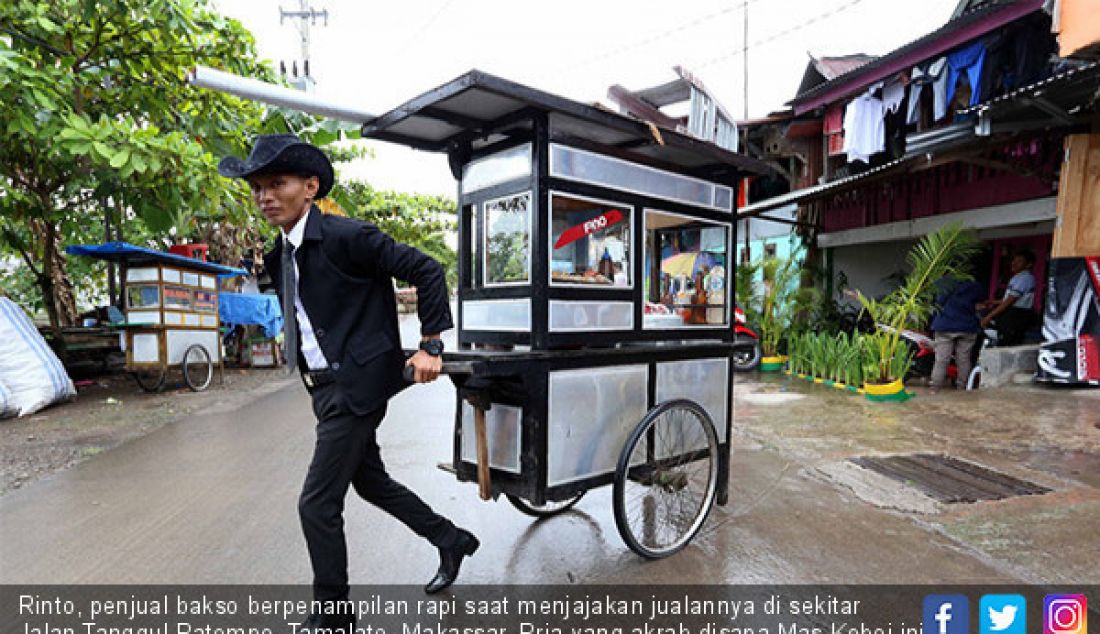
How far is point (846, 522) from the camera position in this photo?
3.52 m

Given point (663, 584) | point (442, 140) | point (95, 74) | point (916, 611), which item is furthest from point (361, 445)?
point (95, 74)

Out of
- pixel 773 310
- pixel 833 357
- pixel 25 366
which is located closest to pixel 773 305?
pixel 773 310

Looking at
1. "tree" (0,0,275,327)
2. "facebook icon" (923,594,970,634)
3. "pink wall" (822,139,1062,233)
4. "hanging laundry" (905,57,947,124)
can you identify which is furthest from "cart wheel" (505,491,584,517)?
"hanging laundry" (905,57,947,124)

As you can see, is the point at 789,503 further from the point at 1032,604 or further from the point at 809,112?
the point at 809,112

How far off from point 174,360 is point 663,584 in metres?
7.59

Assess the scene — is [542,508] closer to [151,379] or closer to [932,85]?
[151,379]

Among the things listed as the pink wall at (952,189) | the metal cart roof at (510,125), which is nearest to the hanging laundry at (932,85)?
the pink wall at (952,189)

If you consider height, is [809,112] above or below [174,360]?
above

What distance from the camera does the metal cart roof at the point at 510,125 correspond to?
2564mm

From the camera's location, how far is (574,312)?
2949mm

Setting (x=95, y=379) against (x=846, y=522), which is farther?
(x=95, y=379)

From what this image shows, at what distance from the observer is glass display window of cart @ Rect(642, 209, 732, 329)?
3.67m

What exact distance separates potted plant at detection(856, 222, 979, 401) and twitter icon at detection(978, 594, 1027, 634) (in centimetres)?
486

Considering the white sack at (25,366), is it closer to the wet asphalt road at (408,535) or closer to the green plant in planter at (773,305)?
the wet asphalt road at (408,535)
